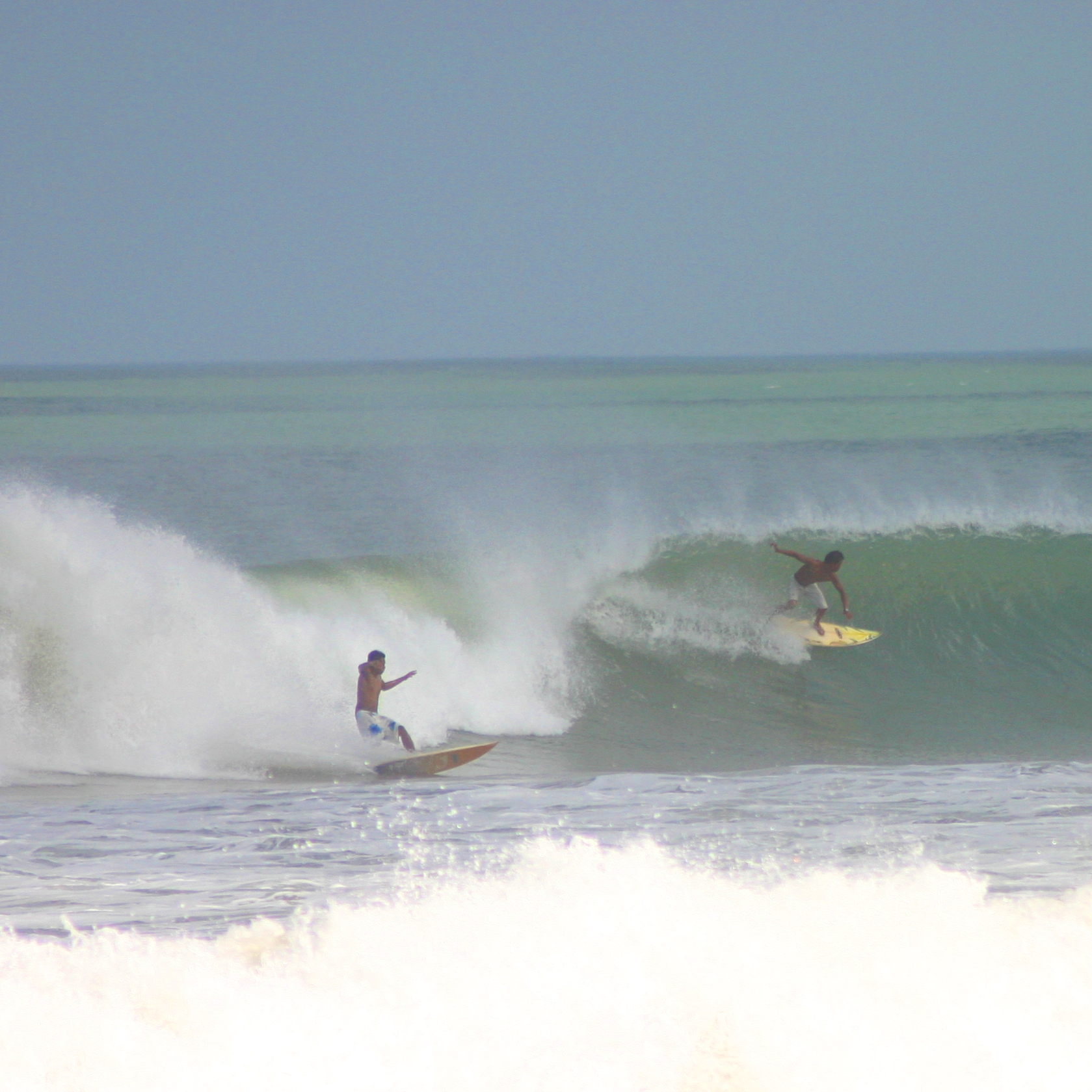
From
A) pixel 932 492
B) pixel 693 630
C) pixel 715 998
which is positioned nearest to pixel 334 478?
pixel 932 492

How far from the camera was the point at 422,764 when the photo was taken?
28.7 feet

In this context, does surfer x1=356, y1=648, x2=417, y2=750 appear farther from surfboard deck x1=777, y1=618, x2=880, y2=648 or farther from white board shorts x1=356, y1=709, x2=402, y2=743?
surfboard deck x1=777, y1=618, x2=880, y2=648

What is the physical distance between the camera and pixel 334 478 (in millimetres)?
32625

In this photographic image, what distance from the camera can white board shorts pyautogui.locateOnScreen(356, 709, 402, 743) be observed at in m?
9.08

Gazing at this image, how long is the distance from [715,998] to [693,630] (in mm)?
9758

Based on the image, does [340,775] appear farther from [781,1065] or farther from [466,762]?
[781,1065]

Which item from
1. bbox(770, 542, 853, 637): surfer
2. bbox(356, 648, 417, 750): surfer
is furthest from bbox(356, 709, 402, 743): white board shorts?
bbox(770, 542, 853, 637): surfer

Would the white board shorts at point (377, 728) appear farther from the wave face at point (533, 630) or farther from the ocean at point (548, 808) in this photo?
the wave face at point (533, 630)

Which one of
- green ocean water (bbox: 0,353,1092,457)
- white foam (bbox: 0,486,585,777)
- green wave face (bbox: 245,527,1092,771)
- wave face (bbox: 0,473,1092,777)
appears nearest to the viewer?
white foam (bbox: 0,486,585,777)

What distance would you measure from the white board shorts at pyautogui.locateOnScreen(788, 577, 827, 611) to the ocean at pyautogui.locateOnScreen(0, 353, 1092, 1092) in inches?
20.9

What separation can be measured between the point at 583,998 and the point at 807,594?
9451 millimetres

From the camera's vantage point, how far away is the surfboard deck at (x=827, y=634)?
12922mm

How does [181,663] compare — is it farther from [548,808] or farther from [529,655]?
[548,808]

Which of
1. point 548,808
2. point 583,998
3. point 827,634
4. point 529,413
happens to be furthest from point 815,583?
point 529,413
